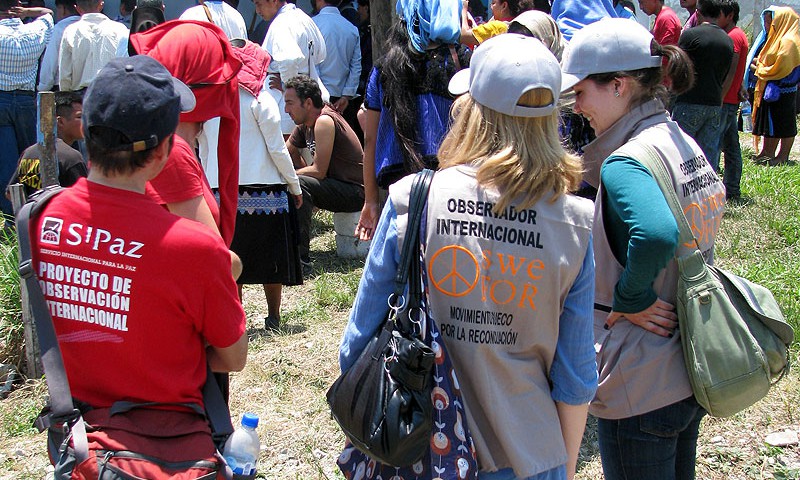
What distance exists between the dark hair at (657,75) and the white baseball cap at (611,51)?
0.08 ft

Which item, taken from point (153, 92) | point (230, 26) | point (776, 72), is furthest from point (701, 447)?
point (776, 72)

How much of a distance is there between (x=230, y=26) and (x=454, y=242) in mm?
4840

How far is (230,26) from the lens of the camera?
6.23 metres

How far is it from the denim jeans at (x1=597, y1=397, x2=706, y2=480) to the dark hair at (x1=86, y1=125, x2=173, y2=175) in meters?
1.57

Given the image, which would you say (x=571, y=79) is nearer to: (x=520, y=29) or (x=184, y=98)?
(x=184, y=98)

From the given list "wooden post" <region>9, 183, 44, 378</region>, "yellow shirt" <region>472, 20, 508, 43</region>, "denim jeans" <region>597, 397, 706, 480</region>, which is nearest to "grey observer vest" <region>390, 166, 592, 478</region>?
"denim jeans" <region>597, 397, 706, 480</region>

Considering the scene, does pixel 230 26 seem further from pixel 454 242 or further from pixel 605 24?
pixel 454 242

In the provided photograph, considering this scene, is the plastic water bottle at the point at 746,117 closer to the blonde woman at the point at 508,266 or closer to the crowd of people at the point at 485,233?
the crowd of people at the point at 485,233

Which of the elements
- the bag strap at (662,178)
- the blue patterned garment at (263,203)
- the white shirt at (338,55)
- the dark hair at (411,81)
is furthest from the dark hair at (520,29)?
the white shirt at (338,55)

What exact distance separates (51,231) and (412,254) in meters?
0.82

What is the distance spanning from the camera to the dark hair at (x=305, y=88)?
6.62 meters

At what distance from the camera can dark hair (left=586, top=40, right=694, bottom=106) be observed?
2.46 m

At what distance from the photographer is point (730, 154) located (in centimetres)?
834

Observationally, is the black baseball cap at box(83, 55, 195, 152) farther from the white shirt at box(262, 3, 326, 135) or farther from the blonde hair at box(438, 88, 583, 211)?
the white shirt at box(262, 3, 326, 135)
